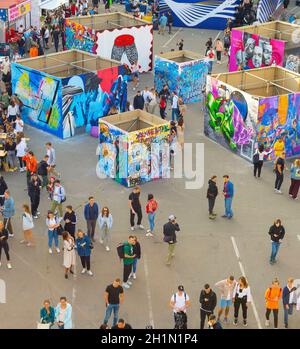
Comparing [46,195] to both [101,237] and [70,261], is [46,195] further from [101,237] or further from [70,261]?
[70,261]

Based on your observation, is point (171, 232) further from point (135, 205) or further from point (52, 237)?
point (52, 237)

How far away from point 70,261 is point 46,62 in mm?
12475

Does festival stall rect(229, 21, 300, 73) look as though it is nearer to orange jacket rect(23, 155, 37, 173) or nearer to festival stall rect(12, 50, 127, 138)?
festival stall rect(12, 50, 127, 138)

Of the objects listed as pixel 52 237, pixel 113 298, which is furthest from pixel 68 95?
pixel 113 298

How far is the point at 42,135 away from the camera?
83.9 ft

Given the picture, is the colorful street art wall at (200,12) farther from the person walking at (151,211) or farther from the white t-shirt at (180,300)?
the white t-shirt at (180,300)

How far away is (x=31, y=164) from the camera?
20734mm

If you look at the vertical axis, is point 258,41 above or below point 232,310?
above

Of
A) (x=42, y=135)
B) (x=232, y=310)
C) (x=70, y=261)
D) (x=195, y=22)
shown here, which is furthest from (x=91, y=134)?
(x=195, y=22)

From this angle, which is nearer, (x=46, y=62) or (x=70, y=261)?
(x=70, y=261)

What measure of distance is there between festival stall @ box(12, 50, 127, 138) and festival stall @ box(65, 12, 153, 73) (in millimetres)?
4310

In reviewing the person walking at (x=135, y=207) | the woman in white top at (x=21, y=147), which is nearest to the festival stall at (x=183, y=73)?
the woman in white top at (x=21, y=147)

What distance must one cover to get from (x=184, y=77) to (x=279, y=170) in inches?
337

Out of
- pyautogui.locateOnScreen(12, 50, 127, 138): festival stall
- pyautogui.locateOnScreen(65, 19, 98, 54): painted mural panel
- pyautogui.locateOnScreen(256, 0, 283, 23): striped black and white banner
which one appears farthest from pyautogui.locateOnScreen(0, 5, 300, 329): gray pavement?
pyautogui.locateOnScreen(256, 0, 283, 23): striped black and white banner
